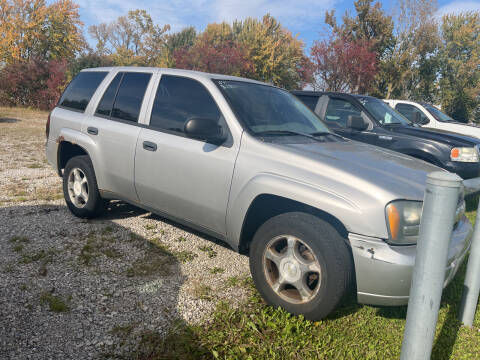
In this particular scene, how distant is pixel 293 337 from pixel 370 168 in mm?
1326

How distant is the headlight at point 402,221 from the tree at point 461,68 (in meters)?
37.5

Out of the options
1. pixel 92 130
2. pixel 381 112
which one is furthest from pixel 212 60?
pixel 92 130

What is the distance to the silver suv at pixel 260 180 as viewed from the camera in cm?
249

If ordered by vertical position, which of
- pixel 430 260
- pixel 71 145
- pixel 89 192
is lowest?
pixel 89 192

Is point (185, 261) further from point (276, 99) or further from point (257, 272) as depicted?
point (276, 99)

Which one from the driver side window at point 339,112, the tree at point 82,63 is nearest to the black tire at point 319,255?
the driver side window at point 339,112

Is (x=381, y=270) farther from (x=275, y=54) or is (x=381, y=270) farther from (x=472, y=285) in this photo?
(x=275, y=54)

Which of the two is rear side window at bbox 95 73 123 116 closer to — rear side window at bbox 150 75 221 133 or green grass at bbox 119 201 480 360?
rear side window at bbox 150 75 221 133

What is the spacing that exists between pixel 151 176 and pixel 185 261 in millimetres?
894

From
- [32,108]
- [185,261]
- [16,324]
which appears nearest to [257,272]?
[185,261]

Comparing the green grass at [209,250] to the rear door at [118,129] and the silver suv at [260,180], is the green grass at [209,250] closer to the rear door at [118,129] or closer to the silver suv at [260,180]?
the silver suv at [260,180]

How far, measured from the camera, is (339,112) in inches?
270

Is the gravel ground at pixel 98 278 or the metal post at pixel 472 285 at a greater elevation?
the metal post at pixel 472 285

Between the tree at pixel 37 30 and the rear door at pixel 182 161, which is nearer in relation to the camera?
the rear door at pixel 182 161
